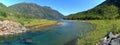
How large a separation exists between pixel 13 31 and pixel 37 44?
4242 cm

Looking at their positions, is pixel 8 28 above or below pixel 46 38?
above

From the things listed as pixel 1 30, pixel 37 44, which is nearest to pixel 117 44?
pixel 37 44

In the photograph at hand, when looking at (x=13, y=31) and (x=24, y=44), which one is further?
(x=13, y=31)

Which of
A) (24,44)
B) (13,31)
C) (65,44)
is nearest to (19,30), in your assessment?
(13,31)

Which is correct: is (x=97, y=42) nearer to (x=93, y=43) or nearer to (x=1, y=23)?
(x=93, y=43)

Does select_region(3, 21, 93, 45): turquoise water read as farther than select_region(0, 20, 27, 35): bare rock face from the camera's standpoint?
No

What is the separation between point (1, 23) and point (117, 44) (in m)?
82.1

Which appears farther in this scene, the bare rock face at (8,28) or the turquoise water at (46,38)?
the bare rock face at (8,28)

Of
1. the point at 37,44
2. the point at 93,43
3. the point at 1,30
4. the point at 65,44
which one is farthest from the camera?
the point at 1,30

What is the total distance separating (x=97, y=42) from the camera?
4081 centimetres

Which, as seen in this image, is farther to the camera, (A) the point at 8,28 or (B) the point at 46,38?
(A) the point at 8,28

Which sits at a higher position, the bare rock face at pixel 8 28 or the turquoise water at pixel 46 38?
the bare rock face at pixel 8 28

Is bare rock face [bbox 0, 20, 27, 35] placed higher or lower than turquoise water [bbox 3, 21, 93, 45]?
higher

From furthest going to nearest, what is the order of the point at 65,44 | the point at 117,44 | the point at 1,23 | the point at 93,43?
the point at 1,23 → the point at 65,44 → the point at 93,43 → the point at 117,44
